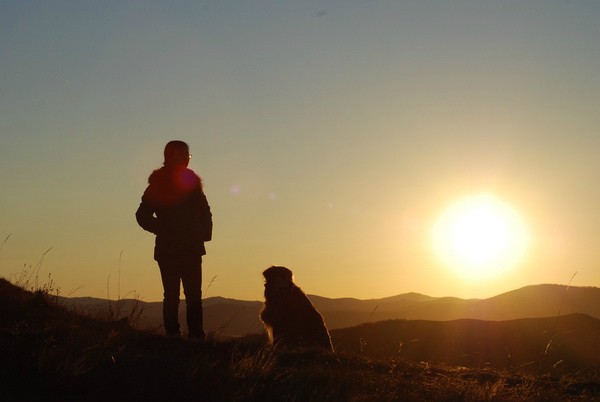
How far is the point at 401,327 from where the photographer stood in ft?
75.2

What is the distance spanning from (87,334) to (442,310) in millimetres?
58343

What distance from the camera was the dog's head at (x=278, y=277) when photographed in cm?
980

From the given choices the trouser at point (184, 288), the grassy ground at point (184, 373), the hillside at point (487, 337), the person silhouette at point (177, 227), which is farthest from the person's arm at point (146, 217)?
the hillside at point (487, 337)

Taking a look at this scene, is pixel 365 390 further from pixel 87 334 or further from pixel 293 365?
pixel 87 334

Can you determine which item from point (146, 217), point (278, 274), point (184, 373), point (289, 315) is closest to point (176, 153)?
point (146, 217)

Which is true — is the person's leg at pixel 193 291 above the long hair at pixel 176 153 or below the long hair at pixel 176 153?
below

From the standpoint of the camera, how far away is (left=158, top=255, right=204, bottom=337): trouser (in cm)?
865

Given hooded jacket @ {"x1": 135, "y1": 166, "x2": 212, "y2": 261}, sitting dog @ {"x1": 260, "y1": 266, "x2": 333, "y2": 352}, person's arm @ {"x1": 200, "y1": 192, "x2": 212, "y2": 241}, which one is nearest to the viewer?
hooded jacket @ {"x1": 135, "y1": 166, "x2": 212, "y2": 261}

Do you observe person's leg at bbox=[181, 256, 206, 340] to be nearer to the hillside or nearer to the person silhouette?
the person silhouette

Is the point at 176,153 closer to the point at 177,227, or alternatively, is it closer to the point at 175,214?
the point at 175,214

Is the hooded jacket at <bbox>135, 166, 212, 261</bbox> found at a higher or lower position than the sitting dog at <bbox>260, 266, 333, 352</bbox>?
higher

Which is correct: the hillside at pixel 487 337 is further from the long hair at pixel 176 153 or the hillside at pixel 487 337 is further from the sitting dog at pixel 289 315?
the long hair at pixel 176 153

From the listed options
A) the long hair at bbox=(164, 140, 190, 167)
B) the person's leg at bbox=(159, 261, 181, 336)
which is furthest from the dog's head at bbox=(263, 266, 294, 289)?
the long hair at bbox=(164, 140, 190, 167)

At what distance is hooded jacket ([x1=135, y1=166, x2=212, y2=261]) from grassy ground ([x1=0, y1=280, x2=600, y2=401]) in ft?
3.74
